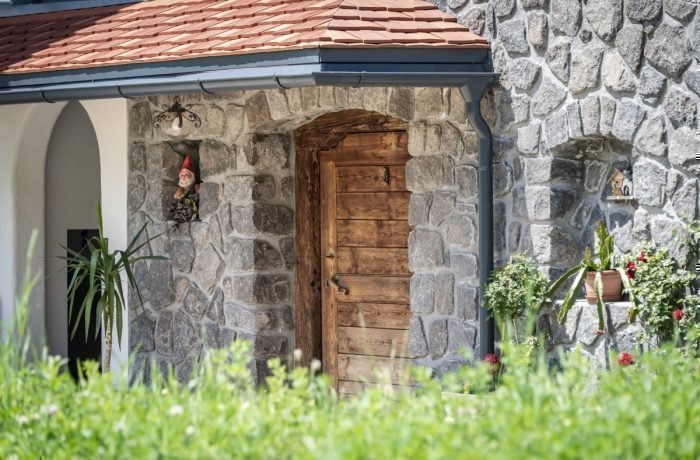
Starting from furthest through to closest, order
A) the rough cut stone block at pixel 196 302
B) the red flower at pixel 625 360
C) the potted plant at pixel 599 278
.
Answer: the rough cut stone block at pixel 196 302 → the potted plant at pixel 599 278 → the red flower at pixel 625 360

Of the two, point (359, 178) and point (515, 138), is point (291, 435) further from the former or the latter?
point (359, 178)

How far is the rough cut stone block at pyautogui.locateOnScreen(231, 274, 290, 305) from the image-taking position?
8406 millimetres

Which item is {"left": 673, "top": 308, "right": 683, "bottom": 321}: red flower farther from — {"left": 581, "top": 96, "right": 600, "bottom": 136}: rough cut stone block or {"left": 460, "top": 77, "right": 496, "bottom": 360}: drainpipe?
{"left": 460, "top": 77, "right": 496, "bottom": 360}: drainpipe

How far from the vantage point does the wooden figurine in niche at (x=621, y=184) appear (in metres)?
6.69

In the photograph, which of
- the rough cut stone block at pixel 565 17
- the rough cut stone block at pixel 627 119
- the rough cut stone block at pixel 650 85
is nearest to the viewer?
the rough cut stone block at pixel 650 85

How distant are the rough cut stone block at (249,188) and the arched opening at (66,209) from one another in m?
2.12

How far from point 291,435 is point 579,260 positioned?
11.4ft

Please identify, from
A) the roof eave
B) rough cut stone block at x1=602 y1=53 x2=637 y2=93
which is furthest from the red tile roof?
rough cut stone block at x1=602 y1=53 x2=637 y2=93

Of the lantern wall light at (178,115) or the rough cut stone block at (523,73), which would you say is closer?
the rough cut stone block at (523,73)

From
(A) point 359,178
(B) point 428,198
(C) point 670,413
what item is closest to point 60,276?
(A) point 359,178

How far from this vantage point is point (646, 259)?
639 centimetres

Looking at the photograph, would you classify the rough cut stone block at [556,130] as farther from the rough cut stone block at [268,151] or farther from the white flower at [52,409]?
the white flower at [52,409]

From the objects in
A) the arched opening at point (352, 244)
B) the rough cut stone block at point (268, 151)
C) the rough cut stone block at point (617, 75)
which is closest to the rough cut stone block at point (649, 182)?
the rough cut stone block at point (617, 75)

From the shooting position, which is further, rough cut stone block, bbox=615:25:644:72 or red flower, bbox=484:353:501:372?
red flower, bbox=484:353:501:372
